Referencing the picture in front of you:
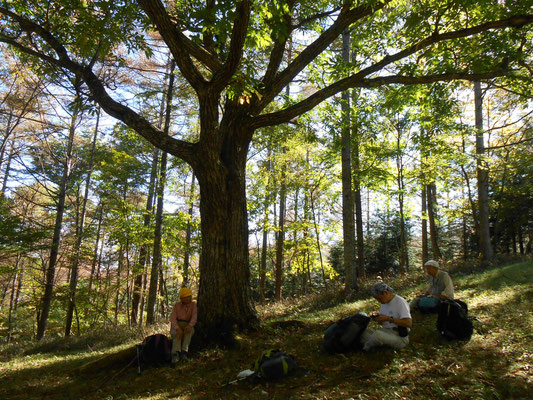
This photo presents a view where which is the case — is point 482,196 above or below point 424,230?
above

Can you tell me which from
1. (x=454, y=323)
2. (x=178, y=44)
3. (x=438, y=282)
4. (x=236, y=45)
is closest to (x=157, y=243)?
(x=178, y=44)

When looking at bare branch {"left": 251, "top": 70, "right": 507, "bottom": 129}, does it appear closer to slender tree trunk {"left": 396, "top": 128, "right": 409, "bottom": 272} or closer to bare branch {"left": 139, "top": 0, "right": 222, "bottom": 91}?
bare branch {"left": 139, "top": 0, "right": 222, "bottom": 91}

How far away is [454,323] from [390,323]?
0.91m

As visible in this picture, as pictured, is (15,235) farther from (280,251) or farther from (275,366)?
(280,251)

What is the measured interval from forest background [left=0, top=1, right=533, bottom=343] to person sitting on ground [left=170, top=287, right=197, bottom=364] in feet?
→ 0.94

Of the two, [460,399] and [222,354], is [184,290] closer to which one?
[222,354]

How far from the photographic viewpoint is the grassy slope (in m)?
3.19

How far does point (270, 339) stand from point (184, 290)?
1.89 m

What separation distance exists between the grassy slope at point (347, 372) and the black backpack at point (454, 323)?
133 mm

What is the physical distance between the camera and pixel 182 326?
568cm

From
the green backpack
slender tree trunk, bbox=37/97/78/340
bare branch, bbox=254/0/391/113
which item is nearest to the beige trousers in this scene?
the green backpack

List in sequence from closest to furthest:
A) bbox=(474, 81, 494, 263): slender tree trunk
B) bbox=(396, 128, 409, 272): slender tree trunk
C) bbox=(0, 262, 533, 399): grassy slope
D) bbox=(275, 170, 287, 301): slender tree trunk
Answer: bbox=(0, 262, 533, 399): grassy slope < bbox=(474, 81, 494, 263): slender tree trunk < bbox=(396, 128, 409, 272): slender tree trunk < bbox=(275, 170, 287, 301): slender tree trunk

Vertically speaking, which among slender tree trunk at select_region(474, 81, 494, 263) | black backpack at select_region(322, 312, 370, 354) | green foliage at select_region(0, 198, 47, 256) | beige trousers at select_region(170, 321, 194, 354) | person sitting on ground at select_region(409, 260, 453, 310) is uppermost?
slender tree trunk at select_region(474, 81, 494, 263)

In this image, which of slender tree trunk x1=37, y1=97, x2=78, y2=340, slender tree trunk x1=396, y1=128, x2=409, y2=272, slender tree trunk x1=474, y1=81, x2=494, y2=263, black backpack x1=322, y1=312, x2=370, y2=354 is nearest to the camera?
black backpack x1=322, y1=312, x2=370, y2=354
